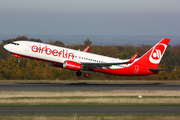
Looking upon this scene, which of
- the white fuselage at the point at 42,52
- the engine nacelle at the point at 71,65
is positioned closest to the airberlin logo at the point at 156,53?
the white fuselage at the point at 42,52

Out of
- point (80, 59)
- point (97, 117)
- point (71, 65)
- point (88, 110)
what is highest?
point (80, 59)

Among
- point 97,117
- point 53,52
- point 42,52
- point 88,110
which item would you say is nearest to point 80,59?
point 53,52

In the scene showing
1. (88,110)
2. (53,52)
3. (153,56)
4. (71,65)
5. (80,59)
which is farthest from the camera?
(153,56)

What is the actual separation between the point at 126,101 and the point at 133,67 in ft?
69.6

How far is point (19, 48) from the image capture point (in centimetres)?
4084

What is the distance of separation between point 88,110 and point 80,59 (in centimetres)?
2280

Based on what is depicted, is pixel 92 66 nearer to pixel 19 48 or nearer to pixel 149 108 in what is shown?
pixel 19 48

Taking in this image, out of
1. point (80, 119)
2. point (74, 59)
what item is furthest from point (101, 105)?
point (74, 59)

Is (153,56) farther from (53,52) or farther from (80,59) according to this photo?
(53,52)

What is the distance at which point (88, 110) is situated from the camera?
2036 cm

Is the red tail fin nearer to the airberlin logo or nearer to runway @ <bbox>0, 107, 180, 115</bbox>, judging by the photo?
the airberlin logo

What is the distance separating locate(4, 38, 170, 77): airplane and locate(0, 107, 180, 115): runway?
59.9 feet

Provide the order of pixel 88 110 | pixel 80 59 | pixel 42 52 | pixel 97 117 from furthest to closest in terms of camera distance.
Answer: pixel 80 59, pixel 42 52, pixel 88 110, pixel 97 117

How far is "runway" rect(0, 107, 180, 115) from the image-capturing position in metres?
19.5
